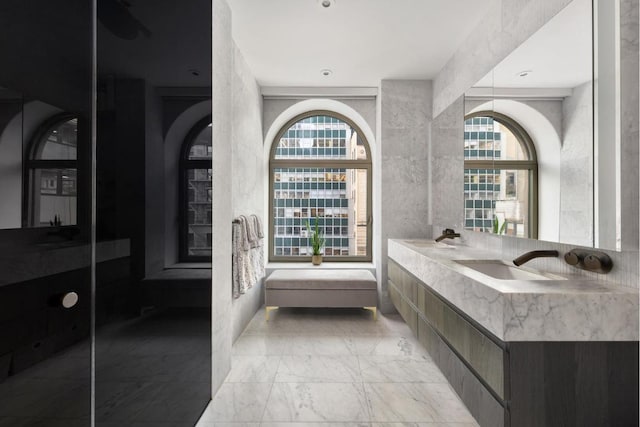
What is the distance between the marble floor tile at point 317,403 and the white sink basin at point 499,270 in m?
1.01

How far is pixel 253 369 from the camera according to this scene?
7.11ft

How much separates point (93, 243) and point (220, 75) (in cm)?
137

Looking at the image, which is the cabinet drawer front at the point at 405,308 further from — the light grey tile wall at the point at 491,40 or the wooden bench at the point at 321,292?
the light grey tile wall at the point at 491,40

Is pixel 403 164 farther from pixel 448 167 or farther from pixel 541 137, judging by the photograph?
pixel 541 137

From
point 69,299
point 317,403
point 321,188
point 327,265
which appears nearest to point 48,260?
point 69,299

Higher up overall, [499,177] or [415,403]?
[499,177]

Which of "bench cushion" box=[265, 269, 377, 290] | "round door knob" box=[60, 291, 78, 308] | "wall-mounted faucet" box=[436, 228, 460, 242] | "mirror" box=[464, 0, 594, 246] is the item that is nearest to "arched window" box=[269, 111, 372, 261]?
"bench cushion" box=[265, 269, 377, 290]

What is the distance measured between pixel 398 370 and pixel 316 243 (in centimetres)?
200

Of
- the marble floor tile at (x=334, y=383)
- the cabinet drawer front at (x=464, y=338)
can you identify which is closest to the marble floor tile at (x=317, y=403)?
the marble floor tile at (x=334, y=383)

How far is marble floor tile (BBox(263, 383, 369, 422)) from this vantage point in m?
1.67

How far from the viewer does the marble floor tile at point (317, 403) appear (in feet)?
5.49

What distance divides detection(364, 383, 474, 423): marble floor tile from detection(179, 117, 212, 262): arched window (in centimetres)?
127

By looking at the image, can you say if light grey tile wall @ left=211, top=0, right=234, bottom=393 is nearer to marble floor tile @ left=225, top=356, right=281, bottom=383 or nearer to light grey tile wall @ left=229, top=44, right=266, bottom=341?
marble floor tile @ left=225, top=356, right=281, bottom=383

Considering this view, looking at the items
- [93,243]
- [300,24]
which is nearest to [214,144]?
[93,243]
